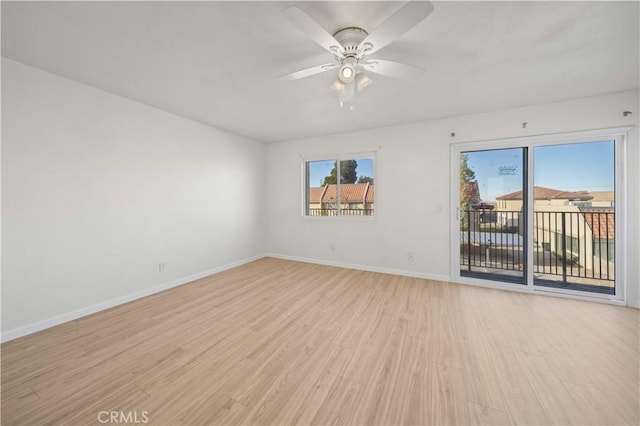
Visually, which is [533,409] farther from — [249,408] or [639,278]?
[639,278]

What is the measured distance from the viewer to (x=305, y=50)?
1948 millimetres

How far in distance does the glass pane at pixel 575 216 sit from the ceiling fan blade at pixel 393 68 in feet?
8.30

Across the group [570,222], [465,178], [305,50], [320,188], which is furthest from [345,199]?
[570,222]

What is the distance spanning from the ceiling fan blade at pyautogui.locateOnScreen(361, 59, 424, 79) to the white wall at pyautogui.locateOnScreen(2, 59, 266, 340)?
294 cm

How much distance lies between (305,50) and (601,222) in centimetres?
415

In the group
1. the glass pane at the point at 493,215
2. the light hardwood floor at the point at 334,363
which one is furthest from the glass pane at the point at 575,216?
the light hardwood floor at the point at 334,363

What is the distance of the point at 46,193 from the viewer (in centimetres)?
227

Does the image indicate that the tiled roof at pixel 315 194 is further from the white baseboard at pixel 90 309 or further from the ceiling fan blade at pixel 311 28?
the ceiling fan blade at pixel 311 28

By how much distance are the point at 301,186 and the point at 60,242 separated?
137 inches

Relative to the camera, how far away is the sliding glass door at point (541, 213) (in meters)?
2.93

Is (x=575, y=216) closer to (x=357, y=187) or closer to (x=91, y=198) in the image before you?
(x=357, y=187)

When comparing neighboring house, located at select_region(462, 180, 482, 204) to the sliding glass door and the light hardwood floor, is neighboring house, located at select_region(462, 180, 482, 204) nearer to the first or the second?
the sliding glass door

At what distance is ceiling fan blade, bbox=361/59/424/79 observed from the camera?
1.79 meters

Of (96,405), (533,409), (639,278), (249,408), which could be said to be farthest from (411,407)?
(639,278)
